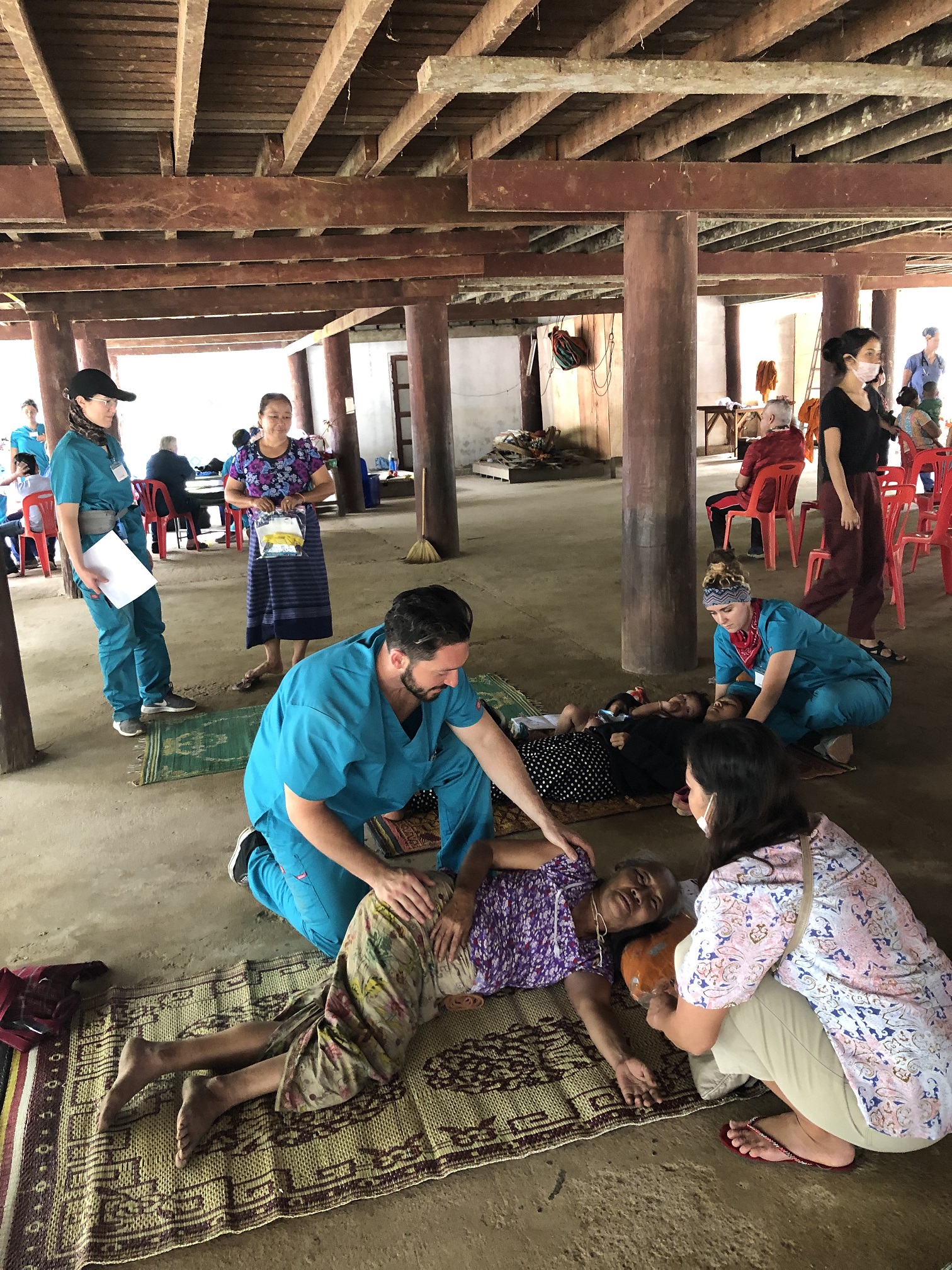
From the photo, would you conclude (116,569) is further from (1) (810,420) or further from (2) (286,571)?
(1) (810,420)

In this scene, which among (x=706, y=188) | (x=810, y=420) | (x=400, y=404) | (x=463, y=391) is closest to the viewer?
(x=706, y=188)

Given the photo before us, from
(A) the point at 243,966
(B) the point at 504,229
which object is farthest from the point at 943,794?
(B) the point at 504,229

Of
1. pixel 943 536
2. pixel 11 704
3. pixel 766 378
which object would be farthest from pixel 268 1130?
pixel 766 378

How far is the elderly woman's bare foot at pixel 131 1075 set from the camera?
1.94 m

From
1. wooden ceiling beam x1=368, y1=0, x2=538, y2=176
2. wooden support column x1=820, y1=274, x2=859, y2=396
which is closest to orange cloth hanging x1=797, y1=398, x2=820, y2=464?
wooden support column x1=820, y1=274, x2=859, y2=396

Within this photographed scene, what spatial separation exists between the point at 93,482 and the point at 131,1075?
9.74ft

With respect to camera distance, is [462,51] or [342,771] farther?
[462,51]

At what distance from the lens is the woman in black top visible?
186 inches

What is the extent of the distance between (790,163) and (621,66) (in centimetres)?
208

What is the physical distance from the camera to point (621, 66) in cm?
329

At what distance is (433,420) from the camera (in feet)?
28.8

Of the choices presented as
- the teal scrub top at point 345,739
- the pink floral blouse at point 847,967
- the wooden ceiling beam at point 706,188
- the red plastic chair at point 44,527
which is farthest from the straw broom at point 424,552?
the pink floral blouse at point 847,967

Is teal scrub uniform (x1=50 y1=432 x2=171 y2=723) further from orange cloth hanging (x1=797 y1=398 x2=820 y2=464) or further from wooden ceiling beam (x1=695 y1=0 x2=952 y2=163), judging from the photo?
orange cloth hanging (x1=797 y1=398 x2=820 y2=464)

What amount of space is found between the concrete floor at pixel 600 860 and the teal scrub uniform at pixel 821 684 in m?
0.22
